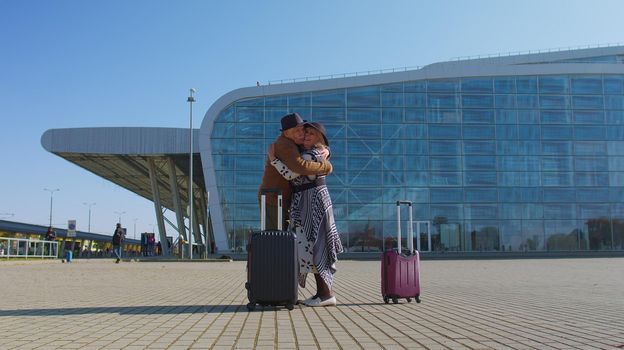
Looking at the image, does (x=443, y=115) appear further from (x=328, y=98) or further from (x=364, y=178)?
(x=328, y=98)

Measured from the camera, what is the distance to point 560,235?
40.2 m

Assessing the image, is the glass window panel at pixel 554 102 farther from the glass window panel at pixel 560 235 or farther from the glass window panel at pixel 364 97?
the glass window panel at pixel 364 97

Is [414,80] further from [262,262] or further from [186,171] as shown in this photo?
[262,262]

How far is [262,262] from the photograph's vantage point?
263 inches

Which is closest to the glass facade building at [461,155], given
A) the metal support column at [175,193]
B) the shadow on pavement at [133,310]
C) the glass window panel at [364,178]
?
the glass window panel at [364,178]

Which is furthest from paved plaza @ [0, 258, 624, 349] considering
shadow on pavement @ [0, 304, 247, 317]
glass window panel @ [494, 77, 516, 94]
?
glass window panel @ [494, 77, 516, 94]

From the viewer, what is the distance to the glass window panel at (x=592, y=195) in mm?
40594

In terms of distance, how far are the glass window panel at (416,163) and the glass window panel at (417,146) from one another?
0.39 meters

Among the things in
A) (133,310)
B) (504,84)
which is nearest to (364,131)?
(504,84)

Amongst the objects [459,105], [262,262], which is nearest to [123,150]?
[459,105]

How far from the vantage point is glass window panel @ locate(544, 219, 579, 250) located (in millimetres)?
40156

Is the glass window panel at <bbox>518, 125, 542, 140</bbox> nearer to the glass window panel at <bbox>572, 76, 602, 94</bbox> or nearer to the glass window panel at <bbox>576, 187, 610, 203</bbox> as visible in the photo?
the glass window panel at <bbox>572, 76, 602, 94</bbox>

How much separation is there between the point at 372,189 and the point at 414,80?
7.45 meters

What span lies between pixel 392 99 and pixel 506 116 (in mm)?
7373
